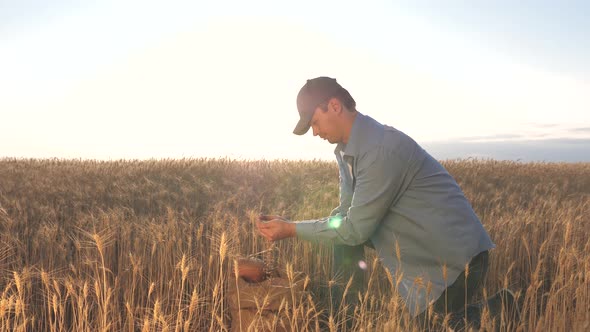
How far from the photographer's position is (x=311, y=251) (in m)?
4.27

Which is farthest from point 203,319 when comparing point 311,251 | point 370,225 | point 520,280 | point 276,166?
point 276,166

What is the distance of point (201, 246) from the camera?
4172mm

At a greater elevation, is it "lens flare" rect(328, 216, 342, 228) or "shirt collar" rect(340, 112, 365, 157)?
"shirt collar" rect(340, 112, 365, 157)

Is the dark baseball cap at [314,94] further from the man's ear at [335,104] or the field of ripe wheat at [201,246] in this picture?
the field of ripe wheat at [201,246]

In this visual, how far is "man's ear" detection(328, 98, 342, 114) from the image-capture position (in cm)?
267

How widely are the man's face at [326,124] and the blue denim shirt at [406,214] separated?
0.09m

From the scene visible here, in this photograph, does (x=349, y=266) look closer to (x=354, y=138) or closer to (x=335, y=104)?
(x=354, y=138)

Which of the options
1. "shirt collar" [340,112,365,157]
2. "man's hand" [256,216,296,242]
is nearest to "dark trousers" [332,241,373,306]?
"man's hand" [256,216,296,242]

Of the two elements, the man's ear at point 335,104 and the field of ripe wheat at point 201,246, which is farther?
the field of ripe wheat at point 201,246

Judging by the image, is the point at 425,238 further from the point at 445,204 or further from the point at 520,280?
the point at 520,280

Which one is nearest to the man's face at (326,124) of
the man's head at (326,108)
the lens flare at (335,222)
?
the man's head at (326,108)

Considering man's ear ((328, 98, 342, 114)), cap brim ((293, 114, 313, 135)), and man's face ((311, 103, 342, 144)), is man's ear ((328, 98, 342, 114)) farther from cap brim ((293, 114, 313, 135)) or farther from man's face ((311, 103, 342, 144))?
cap brim ((293, 114, 313, 135))

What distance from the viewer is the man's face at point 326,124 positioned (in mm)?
2678

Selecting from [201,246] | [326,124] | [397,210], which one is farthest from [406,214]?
[201,246]
